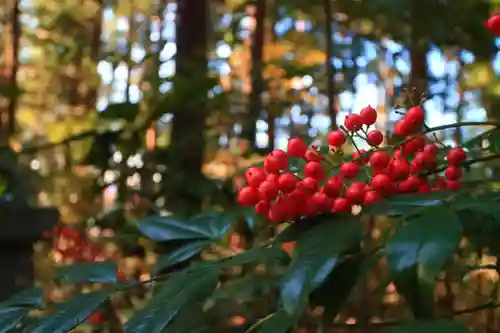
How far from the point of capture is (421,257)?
370 millimetres

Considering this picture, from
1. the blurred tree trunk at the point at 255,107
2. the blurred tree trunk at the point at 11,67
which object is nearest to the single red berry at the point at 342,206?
the blurred tree trunk at the point at 255,107

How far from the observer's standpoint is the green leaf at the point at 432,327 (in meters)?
0.37

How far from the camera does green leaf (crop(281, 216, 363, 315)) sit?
0.40 m

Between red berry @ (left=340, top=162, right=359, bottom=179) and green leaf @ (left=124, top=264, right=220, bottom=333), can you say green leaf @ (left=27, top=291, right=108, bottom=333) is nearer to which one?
green leaf @ (left=124, top=264, right=220, bottom=333)

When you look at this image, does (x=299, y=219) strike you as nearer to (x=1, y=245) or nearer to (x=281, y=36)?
(x=1, y=245)

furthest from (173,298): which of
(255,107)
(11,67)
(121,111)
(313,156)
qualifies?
(11,67)

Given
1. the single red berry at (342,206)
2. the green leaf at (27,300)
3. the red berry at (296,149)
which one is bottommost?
the green leaf at (27,300)

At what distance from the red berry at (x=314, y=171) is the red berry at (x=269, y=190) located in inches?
1.2

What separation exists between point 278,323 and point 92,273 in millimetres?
284

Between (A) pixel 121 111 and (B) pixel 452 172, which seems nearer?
(B) pixel 452 172

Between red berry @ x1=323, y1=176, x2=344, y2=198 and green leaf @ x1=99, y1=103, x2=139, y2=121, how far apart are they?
80 cm

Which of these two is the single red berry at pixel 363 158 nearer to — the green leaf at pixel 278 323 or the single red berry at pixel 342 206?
the single red berry at pixel 342 206

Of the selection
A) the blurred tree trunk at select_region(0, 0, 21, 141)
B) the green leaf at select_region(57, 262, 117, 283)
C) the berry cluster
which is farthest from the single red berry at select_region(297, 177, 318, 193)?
the blurred tree trunk at select_region(0, 0, 21, 141)

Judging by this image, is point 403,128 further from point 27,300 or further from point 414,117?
point 27,300
